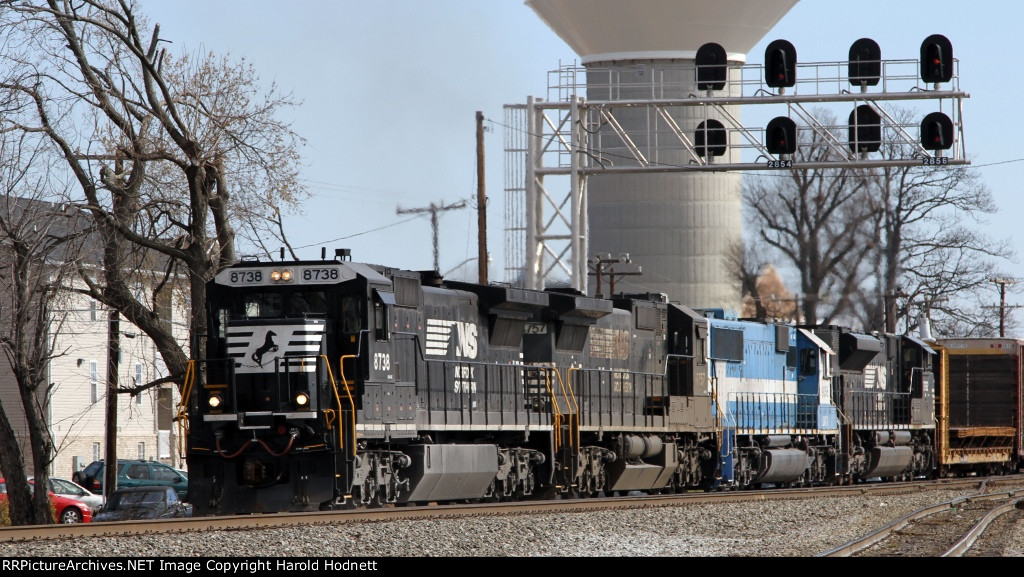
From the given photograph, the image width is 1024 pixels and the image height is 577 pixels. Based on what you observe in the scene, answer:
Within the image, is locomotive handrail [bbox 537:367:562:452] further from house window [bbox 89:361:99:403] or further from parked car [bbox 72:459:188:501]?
house window [bbox 89:361:99:403]

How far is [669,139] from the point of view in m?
60.0

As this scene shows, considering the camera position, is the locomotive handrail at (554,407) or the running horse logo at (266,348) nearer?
the running horse logo at (266,348)

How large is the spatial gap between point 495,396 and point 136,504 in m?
9.72

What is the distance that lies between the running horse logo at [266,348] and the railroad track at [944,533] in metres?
7.18

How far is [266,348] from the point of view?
56.1 feet

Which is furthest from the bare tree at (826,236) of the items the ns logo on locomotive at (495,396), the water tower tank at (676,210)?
the ns logo on locomotive at (495,396)

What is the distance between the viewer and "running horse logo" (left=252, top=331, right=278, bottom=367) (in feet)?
56.0

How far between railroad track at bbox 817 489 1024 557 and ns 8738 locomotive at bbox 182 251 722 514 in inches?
219

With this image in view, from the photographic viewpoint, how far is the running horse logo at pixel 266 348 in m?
17.1

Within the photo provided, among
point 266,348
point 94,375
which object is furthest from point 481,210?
point 94,375

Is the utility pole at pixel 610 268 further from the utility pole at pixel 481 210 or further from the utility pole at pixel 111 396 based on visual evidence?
the utility pole at pixel 111 396
